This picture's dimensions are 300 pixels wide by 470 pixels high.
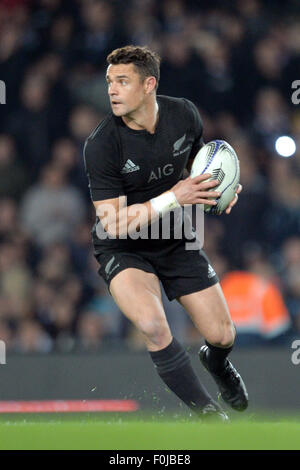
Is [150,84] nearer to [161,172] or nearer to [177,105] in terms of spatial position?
[177,105]

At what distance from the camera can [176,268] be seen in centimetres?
661

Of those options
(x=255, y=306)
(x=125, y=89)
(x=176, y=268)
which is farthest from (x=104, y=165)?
(x=255, y=306)

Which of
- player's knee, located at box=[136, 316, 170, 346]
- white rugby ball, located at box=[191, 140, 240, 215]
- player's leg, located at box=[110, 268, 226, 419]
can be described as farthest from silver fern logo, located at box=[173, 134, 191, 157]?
player's knee, located at box=[136, 316, 170, 346]

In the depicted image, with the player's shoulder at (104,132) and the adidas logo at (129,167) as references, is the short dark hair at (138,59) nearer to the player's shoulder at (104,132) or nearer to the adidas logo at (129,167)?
the player's shoulder at (104,132)

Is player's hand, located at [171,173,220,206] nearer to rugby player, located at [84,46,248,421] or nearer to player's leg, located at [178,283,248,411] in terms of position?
rugby player, located at [84,46,248,421]

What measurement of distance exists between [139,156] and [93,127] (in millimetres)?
4416

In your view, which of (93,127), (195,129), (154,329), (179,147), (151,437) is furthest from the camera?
(93,127)

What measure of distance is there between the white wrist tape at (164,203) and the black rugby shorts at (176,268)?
0.42 meters

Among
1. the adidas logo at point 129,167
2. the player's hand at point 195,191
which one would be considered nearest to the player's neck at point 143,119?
the adidas logo at point 129,167

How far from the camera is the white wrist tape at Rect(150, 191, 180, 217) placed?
244 inches

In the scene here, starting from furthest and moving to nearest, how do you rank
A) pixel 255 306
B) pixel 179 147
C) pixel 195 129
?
pixel 255 306
pixel 195 129
pixel 179 147

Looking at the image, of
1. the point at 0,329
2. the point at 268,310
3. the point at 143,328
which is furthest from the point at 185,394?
the point at 0,329

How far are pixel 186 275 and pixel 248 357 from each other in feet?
6.86
